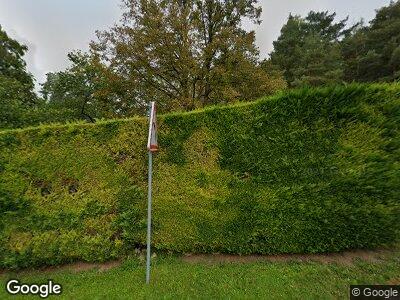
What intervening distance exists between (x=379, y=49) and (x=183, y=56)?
25118 millimetres

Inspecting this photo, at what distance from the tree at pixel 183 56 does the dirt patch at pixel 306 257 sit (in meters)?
9.45

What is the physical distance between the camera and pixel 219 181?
534cm

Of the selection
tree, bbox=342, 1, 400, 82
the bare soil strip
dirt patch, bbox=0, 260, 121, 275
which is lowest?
dirt patch, bbox=0, 260, 121, 275

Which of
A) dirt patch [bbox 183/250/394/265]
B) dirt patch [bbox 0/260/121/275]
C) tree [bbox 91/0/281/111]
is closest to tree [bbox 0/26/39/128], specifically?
tree [bbox 91/0/281/111]

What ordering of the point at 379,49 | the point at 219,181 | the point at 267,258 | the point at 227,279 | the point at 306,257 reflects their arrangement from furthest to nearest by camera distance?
1. the point at 379,49
2. the point at 219,181
3. the point at 267,258
4. the point at 306,257
5. the point at 227,279

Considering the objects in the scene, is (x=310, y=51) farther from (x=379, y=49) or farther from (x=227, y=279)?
(x=227, y=279)

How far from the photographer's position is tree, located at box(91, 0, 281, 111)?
46.2ft

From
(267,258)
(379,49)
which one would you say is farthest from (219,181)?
(379,49)

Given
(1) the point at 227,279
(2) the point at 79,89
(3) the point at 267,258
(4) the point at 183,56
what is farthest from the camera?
(2) the point at 79,89

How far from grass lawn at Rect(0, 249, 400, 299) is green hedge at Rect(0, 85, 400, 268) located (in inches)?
13.9

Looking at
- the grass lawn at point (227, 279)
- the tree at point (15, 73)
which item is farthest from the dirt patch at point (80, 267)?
the tree at point (15, 73)

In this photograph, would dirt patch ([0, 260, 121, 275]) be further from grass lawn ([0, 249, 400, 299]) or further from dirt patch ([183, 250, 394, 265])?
dirt patch ([183, 250, 394, 265])

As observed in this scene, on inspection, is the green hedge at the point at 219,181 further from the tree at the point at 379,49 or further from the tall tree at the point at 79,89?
the tree at the point at 379,49

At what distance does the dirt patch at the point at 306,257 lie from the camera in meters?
4.85
